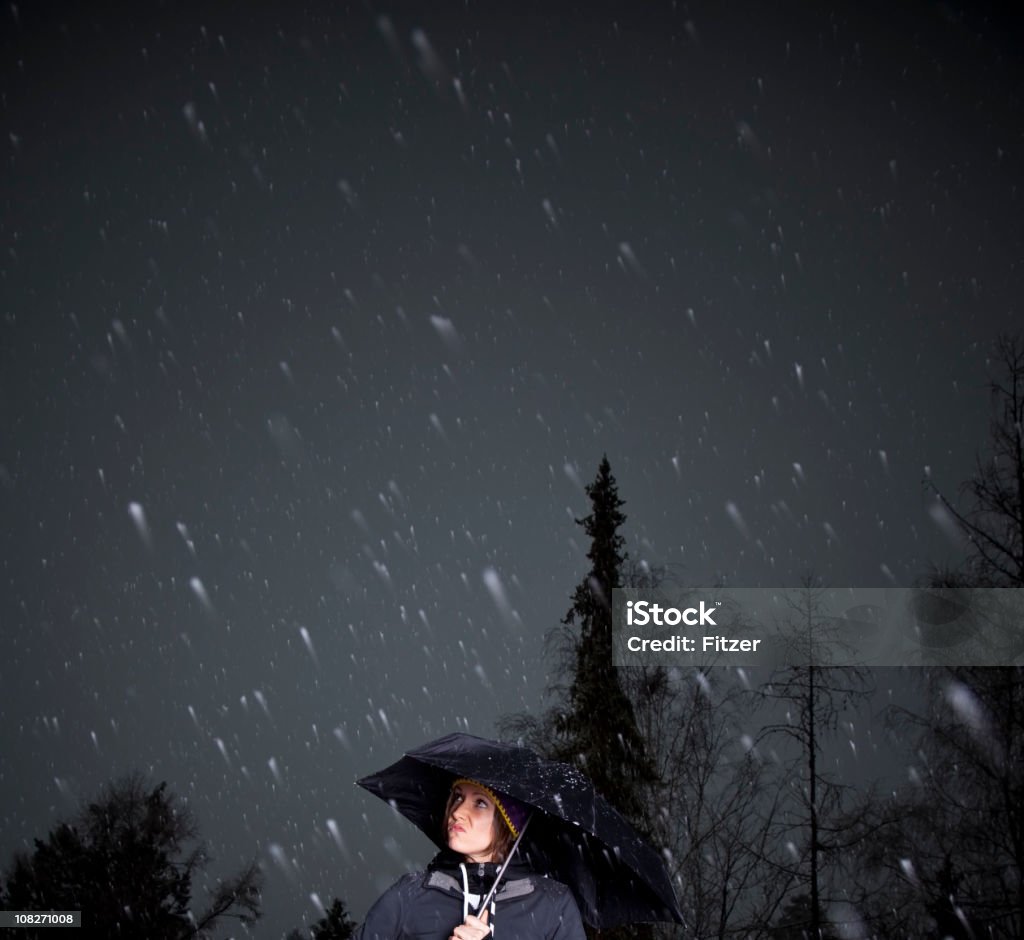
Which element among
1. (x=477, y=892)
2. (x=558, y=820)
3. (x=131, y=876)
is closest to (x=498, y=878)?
(x=477, y=892)

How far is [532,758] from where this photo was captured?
424cm

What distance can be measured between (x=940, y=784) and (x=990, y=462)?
14.4 feet

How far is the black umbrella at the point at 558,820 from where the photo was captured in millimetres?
3953

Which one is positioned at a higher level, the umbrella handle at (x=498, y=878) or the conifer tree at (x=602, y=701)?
the conifer tree at (x=602, y=701)

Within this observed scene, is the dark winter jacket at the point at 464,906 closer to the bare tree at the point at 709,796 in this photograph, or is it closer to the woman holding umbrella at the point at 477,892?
the woman holding umbrella at the point at 477,892

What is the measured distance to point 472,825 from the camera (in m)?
4.23

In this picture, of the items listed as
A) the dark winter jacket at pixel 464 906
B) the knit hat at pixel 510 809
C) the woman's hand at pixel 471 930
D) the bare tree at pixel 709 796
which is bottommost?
the woman's hand at pixel 471 930

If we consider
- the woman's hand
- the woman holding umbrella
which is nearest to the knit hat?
the woman holding umbrella

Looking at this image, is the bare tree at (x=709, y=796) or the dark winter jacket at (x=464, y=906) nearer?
the dark winter jacket at (x=464, y=906)

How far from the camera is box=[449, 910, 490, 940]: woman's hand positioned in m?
3.78

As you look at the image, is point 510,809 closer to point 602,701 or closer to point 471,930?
point 471,930

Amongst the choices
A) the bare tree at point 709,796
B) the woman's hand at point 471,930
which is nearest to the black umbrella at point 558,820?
the woman's hand at point 471,930

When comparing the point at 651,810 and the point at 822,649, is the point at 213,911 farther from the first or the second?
the point at 822,649

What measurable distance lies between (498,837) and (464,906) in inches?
14.8
